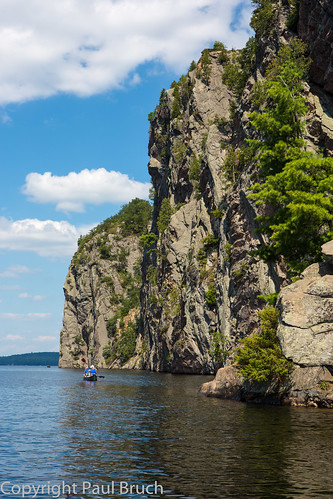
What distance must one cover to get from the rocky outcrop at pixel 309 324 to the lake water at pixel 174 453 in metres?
3.48

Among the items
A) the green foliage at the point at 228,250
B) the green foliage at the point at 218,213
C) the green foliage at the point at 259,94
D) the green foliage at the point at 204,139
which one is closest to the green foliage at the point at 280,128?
the green foliage at the point at 259,94

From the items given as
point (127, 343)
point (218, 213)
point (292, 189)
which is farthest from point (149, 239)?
point (292, 189)

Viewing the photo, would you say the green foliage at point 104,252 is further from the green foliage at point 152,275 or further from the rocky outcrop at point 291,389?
the rocky outcrop at point 291,389

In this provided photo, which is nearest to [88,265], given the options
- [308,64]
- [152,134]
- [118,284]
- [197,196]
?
[118,284]

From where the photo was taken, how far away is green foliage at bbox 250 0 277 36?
206 feet

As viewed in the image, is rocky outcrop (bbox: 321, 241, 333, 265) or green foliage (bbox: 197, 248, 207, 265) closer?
rocky outcrop (bbox: 321, 241, 333, 265)

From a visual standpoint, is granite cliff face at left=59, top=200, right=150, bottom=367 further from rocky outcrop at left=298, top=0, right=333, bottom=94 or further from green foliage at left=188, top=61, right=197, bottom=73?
rocky outcrop at left=298, top=0, right=333, bottom=94

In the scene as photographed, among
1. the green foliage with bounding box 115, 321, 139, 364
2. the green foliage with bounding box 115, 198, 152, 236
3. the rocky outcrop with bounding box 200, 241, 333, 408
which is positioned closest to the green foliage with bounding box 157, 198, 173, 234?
the green foliage with bounding box 115, 321, 139, 364

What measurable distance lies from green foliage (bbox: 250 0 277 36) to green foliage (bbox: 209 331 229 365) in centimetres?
4108

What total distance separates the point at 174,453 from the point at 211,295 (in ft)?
188

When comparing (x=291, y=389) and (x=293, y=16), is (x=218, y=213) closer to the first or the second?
(x=293, y=16)

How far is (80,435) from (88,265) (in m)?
151

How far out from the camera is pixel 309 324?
103ft

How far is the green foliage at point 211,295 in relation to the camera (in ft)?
246
